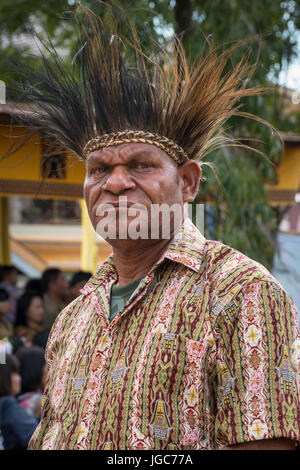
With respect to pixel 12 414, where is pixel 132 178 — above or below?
above

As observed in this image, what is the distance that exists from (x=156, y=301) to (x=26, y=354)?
2.69 m

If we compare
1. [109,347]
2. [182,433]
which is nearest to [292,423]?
[182,433]

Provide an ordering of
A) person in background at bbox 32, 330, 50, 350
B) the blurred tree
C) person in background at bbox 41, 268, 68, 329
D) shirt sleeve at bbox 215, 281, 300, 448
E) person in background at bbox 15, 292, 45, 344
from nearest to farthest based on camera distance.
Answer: shirt sleeve at bbox 215, 281, 300, 448 < the blurred tree < person in background at bbox 32, 330, 50, 350 < person in background at bbox 15, 292, 45, 344 < person in background at bbox 41, 268, 68, 329

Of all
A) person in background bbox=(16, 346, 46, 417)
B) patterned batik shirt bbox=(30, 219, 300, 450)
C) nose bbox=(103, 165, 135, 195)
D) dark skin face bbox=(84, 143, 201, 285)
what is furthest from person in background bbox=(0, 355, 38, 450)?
nose bbox=(103, 165, 135, 195)

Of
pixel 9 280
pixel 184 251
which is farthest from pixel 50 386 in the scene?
pixel 9 280

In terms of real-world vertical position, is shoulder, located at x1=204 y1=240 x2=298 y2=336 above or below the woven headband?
below

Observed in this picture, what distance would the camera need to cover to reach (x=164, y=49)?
6.53 ft

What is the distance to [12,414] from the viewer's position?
344 centimetres

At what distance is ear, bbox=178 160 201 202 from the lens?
1.75 m

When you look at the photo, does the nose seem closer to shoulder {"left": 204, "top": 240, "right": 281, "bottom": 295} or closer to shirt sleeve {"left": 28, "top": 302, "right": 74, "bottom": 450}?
shoulder {"left": 204, "top": 240, "right": 281, "bottom": 295}

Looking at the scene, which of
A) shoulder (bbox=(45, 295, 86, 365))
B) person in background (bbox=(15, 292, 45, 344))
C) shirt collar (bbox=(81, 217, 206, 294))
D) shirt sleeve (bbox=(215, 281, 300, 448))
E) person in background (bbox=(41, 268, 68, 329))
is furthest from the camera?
person in background (bbox=(41, 268, 68, 329))

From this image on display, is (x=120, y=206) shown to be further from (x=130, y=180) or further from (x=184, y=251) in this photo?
(x=184, y=251)

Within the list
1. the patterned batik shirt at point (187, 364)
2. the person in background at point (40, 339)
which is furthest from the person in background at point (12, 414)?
the patterned batik shirt at point (187, 364)

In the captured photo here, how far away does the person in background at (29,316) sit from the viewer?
17.4 ft
